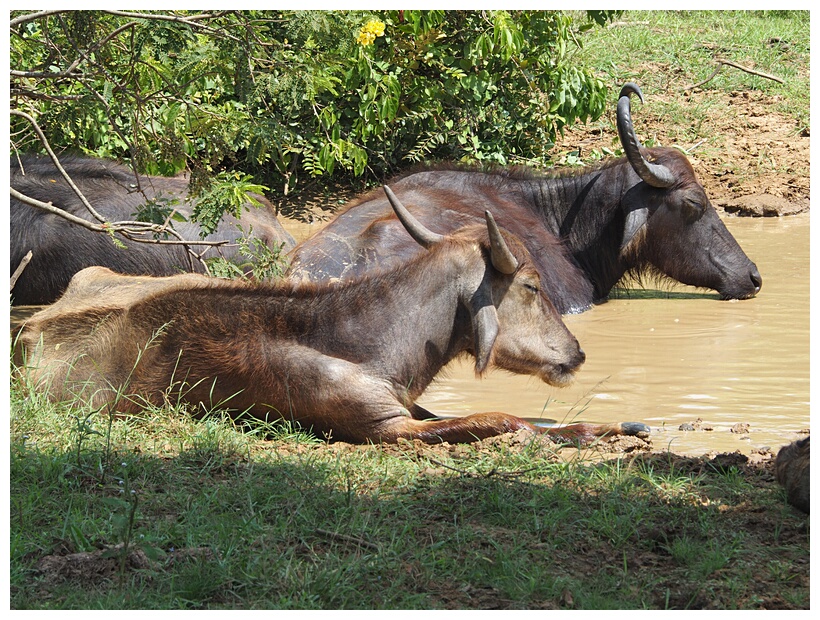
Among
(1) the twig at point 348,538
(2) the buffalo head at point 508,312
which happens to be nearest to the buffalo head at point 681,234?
(2) the buffalo head at point 508,312

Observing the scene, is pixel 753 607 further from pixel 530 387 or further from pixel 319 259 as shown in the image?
pixel 319 259

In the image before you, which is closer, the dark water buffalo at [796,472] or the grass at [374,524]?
the grass at [374,524]

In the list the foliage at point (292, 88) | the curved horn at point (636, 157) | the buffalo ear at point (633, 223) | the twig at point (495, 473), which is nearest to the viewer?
the twig at point (495, 473)

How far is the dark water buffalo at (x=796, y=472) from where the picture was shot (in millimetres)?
4004

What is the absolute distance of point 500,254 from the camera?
5.14 m

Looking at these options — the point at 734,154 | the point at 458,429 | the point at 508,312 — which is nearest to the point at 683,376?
the point at 508,312

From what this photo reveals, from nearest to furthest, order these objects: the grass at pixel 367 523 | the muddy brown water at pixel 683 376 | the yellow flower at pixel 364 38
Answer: the grass at pixel 367 523
the muddy brown water at pixel 683 376
the yellow flower at pixel 364 38

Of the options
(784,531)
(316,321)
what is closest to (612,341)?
(316,321)

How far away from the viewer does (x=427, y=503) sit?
4.06 meters

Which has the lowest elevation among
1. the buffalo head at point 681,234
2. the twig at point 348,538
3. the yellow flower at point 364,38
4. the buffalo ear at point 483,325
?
the buffalo head at point 681,234

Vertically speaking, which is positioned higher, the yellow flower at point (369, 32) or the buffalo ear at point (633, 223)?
the yellow flower at point (369, 32)

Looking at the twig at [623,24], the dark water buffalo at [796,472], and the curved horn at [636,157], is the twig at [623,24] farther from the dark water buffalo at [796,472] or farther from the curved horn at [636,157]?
the dark water buffalo at [796,472]

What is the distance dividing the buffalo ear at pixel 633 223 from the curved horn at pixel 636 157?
246 millimetres

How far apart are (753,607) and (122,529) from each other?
6.82 feet
